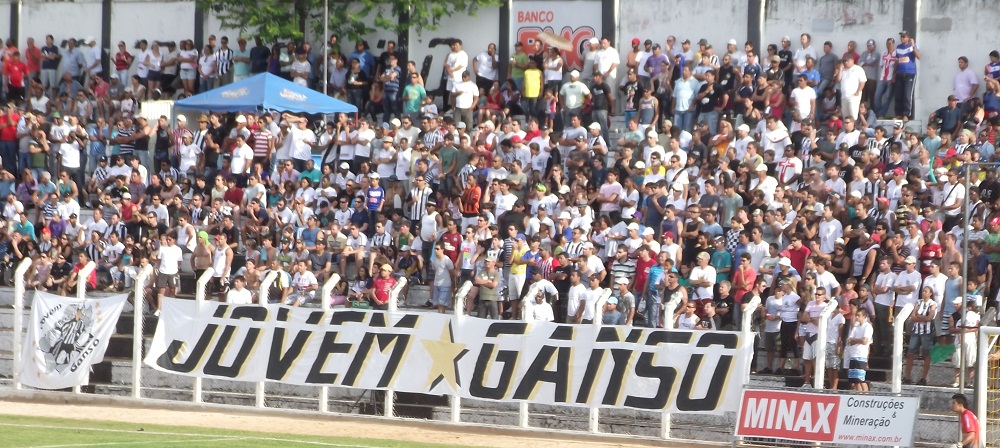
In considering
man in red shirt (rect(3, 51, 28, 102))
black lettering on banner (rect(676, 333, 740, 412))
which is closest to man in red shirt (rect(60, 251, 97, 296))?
man in red shirt (rect(3, 51, 28, 102))

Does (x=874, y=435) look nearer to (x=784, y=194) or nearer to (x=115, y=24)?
(x=784, y=194)

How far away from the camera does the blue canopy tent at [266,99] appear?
29.0 metres

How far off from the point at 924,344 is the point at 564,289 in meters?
5.58

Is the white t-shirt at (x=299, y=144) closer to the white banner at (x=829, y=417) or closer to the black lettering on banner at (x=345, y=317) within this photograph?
the black lettering on banner at (x=345, y=317)

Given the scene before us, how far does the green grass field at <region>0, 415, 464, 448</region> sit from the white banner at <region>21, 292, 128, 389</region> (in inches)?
83.2

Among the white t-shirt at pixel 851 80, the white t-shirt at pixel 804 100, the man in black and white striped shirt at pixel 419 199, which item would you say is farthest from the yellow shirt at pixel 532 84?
the white t-shirt at pixel 851 80

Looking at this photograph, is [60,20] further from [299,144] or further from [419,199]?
[419,199]

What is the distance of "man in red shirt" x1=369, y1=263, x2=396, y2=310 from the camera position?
23.2 meters

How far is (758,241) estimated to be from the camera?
74.5ft

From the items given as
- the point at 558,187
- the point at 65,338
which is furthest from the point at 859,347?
the point at 65,338

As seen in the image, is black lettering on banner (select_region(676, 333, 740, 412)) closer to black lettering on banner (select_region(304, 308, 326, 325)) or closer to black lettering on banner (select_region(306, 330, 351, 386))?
black lettering on banner (select_region(306, 330, 351, 386))

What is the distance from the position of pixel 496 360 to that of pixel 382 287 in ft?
11.1

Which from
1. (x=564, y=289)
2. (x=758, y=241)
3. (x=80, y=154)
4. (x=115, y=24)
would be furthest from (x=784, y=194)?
(x=115, y=24)

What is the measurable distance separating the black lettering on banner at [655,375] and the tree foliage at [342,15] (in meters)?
13.5
